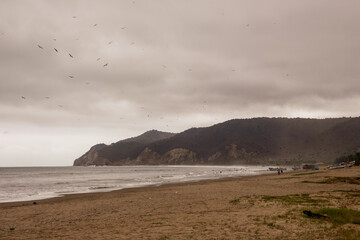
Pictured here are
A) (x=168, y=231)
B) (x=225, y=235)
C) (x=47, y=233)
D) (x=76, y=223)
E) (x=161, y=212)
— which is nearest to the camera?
(x=225, y=235)

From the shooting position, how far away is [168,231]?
41.2ft

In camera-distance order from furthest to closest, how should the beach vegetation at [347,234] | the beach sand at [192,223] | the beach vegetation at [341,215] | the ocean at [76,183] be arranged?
1. the ocean at [76,183]
2. the beach vegetation at [341,215]
3. the beach sand at [192,223]
4. the beach vegetation at [347,234]

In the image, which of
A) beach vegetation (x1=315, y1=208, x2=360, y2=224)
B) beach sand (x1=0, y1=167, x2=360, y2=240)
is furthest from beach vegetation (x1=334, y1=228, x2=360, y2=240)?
beach vegetation (x1=315, y1=208, x2=360, y2=224)

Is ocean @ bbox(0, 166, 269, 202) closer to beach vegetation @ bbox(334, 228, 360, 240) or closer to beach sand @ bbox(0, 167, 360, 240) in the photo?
beach sand @ bbox(0, 167, 360, 240)

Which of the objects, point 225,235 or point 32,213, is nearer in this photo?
point 225,235

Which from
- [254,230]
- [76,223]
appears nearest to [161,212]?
[76,223]

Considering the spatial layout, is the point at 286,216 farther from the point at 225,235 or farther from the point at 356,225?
the point at 225,235

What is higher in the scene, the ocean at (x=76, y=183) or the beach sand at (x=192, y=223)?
the beach sand at (x=192, y=223)

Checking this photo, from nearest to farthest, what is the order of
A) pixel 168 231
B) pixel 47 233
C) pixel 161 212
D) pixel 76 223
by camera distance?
pixel 168 231
pixel 47 233
pixel 76 223
pixel 161 212

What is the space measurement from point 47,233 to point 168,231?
20.5ft

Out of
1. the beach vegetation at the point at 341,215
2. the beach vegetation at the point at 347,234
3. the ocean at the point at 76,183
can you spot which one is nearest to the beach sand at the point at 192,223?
the beach vegetation at the point at 347,234

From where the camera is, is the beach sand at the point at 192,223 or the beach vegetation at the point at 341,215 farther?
the beach vegetation at the point at 341,215

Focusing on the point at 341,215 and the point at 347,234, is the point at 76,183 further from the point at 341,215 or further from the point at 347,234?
the point at 347,234

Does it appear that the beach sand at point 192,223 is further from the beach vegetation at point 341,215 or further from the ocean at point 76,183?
the ocean at point 76,183
